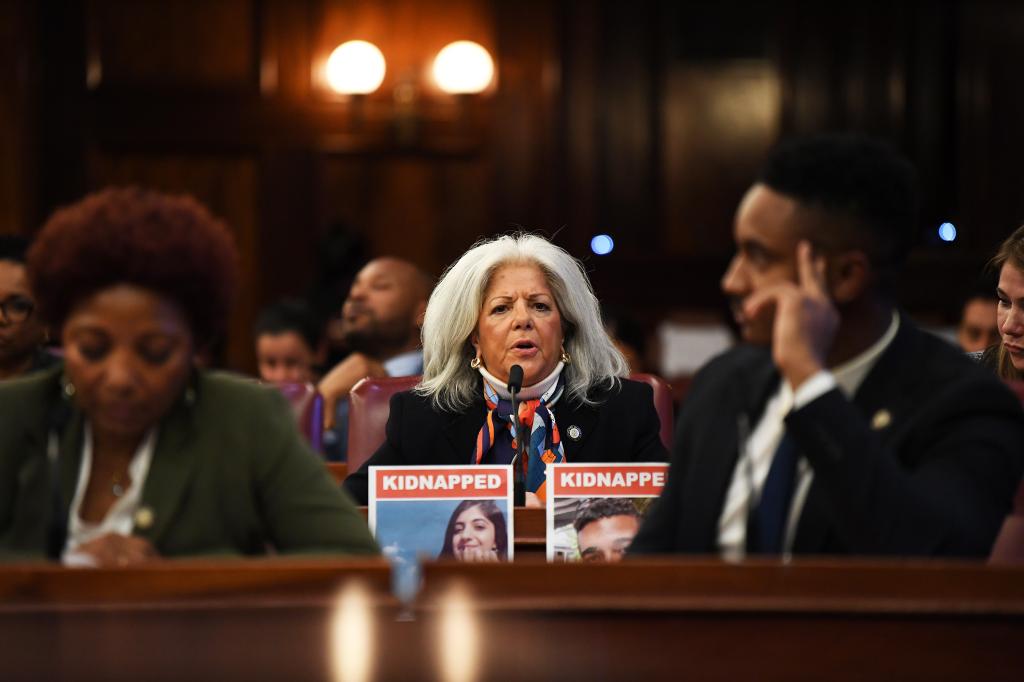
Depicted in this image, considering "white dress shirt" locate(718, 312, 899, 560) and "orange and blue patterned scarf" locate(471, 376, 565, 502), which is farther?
"orange and blue patterned scarf" locate(471, 376, 565, 502)

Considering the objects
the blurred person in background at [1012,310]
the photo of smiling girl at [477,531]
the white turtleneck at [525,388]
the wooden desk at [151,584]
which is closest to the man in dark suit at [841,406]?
the photo of smiling girl at [477,531]

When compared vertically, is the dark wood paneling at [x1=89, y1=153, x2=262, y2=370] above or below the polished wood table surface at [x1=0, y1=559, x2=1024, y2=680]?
above

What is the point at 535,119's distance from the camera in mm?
8539

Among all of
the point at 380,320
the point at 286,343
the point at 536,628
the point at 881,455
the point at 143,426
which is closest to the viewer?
the point at 536,628

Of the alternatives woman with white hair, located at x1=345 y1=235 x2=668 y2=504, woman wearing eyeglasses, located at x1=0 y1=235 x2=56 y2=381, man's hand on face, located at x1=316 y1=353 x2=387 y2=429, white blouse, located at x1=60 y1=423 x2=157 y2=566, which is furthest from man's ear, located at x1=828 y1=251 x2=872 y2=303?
man's hand on face, located at x1=316 y1=353 x2=387 y2=429

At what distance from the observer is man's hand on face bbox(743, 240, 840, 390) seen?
76.5 inches

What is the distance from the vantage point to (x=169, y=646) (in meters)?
1.47

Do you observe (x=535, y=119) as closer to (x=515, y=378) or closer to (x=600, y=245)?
(x=600, y=245)

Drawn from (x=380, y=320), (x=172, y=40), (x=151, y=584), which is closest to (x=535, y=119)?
(x=172, y=40)

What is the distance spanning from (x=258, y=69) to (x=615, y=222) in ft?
7.54

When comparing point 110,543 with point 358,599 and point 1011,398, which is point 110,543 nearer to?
point 358,599

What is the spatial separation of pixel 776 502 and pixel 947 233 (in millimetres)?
6946

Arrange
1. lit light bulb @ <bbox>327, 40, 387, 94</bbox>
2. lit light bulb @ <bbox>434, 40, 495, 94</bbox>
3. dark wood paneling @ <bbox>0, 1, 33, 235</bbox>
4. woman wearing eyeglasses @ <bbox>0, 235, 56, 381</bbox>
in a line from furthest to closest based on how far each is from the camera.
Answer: lit light bulb @ <bbox>434, 40, 495, 94</bbox> → lit light bulb @ <bbox>327, 40, 387, 94</bbox> → dark wood paneling @ <bbox>0, 1, 33, 235</bbox> → woman wearing eyeglasses @ <bbox>0, 235, 56, 381</bbox>

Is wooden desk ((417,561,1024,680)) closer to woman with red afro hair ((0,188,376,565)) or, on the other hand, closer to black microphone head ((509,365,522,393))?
woman with red afro hair ((0,188,376,565))
